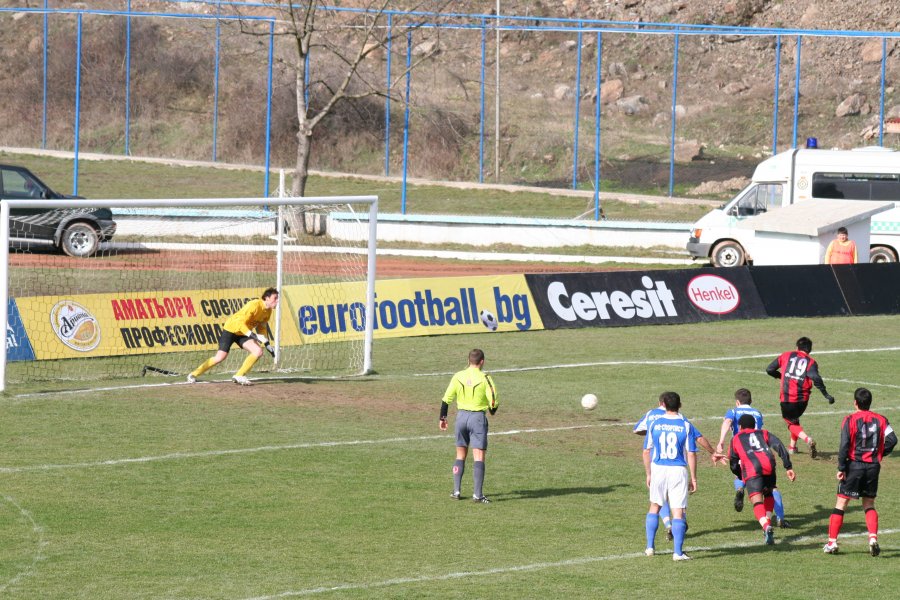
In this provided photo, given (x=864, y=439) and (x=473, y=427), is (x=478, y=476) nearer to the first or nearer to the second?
(x=473, y=427)

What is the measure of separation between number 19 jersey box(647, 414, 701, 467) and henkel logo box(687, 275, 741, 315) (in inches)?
685

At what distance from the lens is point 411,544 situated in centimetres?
1170

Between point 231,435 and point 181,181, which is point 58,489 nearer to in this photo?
point 231,435

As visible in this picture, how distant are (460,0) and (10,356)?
51.4m

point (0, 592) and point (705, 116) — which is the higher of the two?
point (705, 116)

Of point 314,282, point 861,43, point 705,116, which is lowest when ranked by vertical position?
point 314,282

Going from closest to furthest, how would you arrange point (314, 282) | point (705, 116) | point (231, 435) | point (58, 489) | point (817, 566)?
point (817, 566) < point (58, 489) < point (231, 435) < point (314, 282) < point (705, 116)

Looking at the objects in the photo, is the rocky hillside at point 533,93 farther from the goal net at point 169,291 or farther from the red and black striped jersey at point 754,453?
the red and black striped jersey at point 754,453

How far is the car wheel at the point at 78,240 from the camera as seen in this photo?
30391mm

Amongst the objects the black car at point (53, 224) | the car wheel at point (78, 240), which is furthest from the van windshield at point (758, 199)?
Answer: the car wheel at point (78, 240)

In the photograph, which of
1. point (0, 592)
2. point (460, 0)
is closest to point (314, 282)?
point (0, 592)

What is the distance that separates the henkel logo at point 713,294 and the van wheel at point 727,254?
670 centimetres

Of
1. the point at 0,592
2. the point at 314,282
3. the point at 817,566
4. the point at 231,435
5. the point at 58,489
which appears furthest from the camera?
the point at 314,282

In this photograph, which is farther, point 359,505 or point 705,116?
point 705,116
